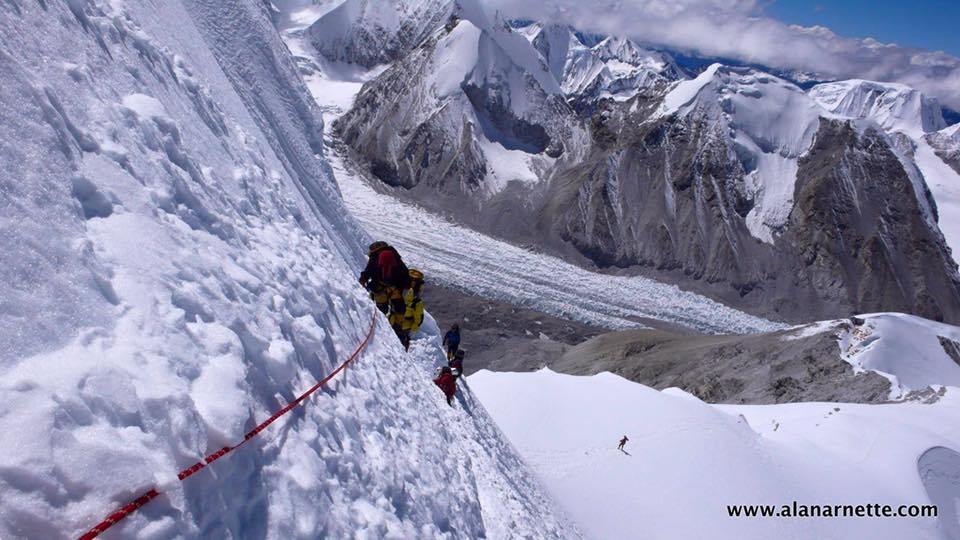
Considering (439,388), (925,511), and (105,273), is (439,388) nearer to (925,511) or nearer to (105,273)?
(105,273)

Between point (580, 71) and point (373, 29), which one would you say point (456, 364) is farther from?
point (580, 71)

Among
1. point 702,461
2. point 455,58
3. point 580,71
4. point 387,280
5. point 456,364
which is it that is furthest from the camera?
point 580,71

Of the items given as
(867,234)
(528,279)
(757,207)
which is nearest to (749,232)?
(757,207)

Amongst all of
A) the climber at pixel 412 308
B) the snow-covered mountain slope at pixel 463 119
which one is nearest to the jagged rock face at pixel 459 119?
the snow-covered mountain slope at pixel 463 119

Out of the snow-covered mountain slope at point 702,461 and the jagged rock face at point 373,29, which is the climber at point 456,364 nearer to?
the snow-covered mountain slope at point 702,461

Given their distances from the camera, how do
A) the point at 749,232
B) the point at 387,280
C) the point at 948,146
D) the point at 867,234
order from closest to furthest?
1. the point at 387,280
2. the point at 867,234
3. the point at 749,232
4. the point at 948,146

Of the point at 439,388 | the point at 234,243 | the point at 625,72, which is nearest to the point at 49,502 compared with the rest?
the point at 234,243
